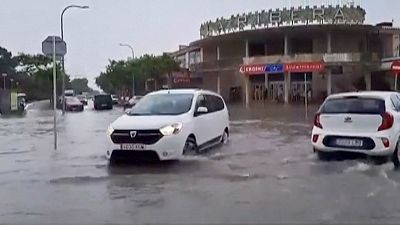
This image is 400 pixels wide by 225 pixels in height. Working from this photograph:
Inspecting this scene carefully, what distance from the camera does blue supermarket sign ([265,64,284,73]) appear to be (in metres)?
54.8

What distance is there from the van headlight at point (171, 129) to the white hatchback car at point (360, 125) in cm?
284

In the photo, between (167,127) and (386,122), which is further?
(167,127)

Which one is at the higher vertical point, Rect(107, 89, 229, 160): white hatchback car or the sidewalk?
Rect(107, 89, 229, 160): white hatchback car

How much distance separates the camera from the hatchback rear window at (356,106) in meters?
11.3

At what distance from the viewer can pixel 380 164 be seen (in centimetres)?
1158

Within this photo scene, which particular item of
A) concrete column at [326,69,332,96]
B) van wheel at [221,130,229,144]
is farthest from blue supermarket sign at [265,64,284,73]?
van wheel at [221,130,229,144]

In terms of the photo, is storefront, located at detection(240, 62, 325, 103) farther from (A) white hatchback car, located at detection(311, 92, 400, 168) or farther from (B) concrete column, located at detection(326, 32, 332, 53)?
(A) white hatchback car, located at detection(311, 92, 400, 168)

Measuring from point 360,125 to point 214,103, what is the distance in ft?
15.7

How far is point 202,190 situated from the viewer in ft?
29.5

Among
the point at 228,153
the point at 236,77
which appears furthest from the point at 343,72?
the point at 228,153

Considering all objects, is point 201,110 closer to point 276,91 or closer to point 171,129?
point 171,129

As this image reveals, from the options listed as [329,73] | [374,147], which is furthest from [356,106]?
[329,73]

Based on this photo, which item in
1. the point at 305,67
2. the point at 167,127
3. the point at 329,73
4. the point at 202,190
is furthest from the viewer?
the point at 329,73

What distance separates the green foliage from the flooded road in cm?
5709
